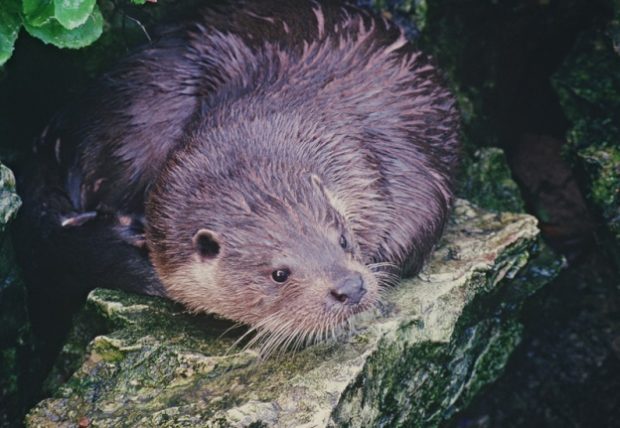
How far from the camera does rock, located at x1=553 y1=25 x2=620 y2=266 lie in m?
4.62

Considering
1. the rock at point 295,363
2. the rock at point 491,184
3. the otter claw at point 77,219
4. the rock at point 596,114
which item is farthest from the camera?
the rock at point 491,184

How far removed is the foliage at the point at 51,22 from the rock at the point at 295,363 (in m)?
1.03

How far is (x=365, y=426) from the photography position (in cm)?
362

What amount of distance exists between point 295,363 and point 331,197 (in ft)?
2.17

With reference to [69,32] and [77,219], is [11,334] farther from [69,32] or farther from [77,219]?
[69,32]

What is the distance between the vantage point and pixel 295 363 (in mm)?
3621

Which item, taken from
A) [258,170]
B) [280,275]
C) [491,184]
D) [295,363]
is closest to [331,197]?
[258,170]

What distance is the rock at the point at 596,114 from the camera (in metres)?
4.62

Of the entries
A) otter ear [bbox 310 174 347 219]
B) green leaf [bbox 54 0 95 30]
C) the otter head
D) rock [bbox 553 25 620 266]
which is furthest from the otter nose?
rock [bbox 553 25 620 266]

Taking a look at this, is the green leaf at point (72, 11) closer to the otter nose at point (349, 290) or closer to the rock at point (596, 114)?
the otter nose at point (349, 290)

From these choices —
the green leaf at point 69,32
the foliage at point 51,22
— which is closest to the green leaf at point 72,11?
the foliage at point 51,22

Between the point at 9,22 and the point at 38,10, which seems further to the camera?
the point at 9,22

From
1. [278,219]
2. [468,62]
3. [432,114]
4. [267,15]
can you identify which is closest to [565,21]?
[468,62]

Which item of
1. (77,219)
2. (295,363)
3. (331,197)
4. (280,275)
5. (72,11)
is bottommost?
(77,219)
